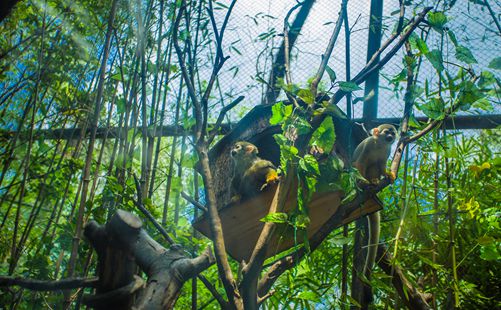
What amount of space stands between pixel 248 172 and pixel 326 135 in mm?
852

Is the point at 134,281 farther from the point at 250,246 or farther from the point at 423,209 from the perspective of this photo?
the point at 423,209

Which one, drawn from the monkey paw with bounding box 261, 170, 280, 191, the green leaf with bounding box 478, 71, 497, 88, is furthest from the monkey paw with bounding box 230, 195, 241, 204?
the green leaf with bounding box 478, 71, 497, 88

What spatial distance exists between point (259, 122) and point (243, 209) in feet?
1.84

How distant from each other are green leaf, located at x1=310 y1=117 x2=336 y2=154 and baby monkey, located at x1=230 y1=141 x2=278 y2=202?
0.60 m

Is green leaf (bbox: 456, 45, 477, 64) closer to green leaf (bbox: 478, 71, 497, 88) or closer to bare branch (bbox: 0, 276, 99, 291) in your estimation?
green leaf (bbox: 478, 71, 497, 88)

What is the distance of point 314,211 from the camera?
2416mm

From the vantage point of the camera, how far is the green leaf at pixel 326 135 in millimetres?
1784

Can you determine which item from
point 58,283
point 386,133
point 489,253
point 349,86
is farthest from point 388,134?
point 58,283

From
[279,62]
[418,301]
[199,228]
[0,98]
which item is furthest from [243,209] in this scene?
[0,98]

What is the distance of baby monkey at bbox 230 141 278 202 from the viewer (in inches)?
95.3

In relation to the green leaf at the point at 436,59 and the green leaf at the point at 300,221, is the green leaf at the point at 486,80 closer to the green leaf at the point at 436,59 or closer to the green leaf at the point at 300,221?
the green leaf at the point at 436,59

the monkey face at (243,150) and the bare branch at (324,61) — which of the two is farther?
the monkey face at (243,150)

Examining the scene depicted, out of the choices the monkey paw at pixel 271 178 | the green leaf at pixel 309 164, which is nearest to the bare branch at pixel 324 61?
the green leaf at pixel 309 164

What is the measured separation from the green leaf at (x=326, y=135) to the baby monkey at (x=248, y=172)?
23.5 inches
